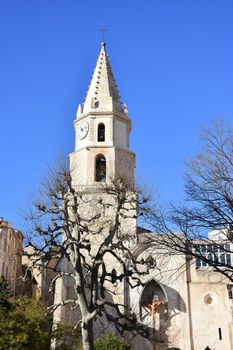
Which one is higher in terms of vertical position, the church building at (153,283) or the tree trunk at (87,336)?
the church building at (153,283)

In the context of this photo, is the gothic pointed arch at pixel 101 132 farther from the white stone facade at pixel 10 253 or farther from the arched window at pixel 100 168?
the white stone facade at pixel 10 253

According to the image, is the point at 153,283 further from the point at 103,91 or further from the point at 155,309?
the point at 103,91

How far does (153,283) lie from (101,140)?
39.7 feet

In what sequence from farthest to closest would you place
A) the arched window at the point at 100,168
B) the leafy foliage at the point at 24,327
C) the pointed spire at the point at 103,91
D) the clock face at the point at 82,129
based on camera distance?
1. the pointed spire at the point at 103,91
2. the clock face at the point at 82,129
3. the arched window at the point at 100,168
4. the leafy foliage at the point at 24,327

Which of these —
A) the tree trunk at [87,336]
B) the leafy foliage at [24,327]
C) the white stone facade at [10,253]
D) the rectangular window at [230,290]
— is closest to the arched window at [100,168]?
the white stone facade at [10,253]

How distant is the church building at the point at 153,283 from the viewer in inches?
1276

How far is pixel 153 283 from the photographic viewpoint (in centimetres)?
3512

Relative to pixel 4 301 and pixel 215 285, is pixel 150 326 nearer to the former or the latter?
pixel 215 285

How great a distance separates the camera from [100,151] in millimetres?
37375

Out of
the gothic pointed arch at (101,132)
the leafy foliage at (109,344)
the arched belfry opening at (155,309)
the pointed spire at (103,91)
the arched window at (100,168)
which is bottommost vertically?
the leafy foliage at (109,344)

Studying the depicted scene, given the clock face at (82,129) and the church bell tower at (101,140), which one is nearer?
the church bell tower at (101,140)

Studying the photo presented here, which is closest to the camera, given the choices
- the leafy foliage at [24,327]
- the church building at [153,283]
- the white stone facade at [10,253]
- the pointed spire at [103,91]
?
the leafy foliage at [24,327]

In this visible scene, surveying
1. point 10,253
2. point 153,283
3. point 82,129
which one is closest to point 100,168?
point 82,129

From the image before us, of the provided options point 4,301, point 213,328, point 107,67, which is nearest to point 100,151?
point 107,67
